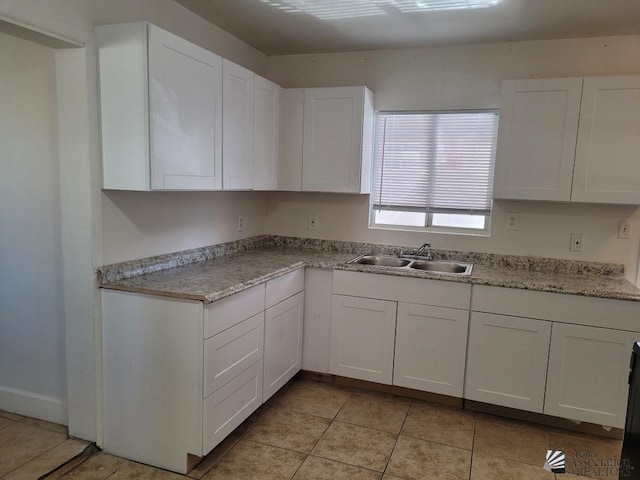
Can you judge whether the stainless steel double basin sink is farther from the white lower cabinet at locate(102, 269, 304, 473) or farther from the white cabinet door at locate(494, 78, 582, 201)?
the white lower cabinet at locate(102, 269, 304, 473)

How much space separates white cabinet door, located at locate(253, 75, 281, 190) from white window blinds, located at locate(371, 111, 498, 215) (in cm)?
78

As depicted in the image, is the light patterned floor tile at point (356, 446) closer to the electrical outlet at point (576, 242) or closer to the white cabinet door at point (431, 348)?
the white cabinet door at point (431, 348)

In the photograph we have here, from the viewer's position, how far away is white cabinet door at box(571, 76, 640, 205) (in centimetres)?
260

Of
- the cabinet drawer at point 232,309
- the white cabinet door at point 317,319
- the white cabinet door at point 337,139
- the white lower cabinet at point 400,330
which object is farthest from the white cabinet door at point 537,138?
the cabinet drawer at point 232,309

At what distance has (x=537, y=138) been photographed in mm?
2764

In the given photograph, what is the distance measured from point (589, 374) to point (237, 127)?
2494mm

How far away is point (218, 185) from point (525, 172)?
187 centimetres

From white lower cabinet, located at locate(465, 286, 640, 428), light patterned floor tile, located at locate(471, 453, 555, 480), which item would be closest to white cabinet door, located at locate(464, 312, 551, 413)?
white lower cabinet, located at locate(465, 286, 640, 428)

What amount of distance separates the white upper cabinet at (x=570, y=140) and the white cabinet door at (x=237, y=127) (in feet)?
5.18

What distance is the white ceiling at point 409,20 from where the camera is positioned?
8.04 ft

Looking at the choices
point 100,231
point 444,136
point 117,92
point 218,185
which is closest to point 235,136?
point 218,185

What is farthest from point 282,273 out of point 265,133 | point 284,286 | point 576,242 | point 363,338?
point 576,242

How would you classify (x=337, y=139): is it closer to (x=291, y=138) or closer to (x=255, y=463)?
(x=291, y=138)

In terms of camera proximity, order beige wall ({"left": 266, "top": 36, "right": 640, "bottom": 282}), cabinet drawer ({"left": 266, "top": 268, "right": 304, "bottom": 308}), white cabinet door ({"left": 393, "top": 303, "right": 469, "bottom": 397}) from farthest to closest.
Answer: beige wall ({"left": 266, "top": 36, "right": 640, "bottom": 282}) → white cabinet door ({"left": 393, "top": 303, "right": 469, "bottom": 397}) → cabinet drawer ({"left": 266, "top": 268, "right": 304, "bottom": 308})
